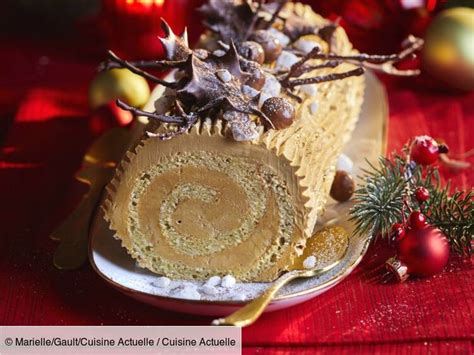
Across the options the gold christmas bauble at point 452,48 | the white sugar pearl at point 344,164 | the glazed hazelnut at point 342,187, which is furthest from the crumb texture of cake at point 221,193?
the gold christmas bauble at point 452,48

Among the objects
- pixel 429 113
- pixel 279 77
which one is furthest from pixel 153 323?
pixel 429 113

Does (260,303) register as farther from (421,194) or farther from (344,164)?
(344,164)

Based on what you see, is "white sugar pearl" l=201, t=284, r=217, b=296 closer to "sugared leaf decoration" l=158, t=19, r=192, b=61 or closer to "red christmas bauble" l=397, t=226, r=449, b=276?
"red christmas bauble" l=397, t=226, r=449, b=276

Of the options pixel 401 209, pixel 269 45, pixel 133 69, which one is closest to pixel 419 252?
pixel 401 209

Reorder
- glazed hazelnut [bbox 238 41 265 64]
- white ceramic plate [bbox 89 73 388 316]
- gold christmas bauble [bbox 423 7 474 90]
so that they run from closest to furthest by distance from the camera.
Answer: white ceramic plate [bbox 89 73 388 316]
glazed hazelnut [bbox 238 41 265 64]
gold christmas bauble [bbox 423 7 474 90]

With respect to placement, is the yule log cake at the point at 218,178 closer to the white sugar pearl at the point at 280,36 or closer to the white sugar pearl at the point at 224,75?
the white sugar pearl at the point at 224,75

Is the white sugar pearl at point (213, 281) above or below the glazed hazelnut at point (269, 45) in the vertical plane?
below

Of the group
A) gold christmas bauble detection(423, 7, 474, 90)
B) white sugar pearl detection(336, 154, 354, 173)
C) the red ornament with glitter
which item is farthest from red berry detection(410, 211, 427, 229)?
gold christmas bauble detection(423, 7, 474, 90)
